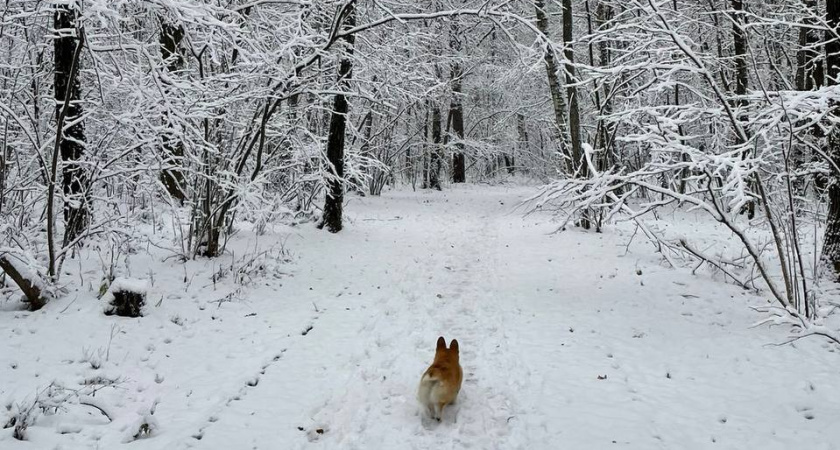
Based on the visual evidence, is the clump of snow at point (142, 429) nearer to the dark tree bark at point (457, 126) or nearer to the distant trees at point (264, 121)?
the distant trees at point (264, 121)

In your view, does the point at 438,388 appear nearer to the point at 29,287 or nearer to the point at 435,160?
the point at 29,287

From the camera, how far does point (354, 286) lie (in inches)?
309

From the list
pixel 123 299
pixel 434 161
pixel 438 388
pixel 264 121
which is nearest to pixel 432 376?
pixel 438 388

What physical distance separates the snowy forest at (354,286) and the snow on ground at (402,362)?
3 cm

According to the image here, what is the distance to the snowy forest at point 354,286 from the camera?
4.03m

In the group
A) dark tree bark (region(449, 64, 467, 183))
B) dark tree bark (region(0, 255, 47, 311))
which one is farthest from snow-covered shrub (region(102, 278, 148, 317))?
dark tree bark (region(449, 64, 467, 183))

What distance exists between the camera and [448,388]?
4012mm

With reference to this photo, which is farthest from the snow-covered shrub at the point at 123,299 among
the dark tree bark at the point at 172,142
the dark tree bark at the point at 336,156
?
the dark tree bark at the point at 336,156

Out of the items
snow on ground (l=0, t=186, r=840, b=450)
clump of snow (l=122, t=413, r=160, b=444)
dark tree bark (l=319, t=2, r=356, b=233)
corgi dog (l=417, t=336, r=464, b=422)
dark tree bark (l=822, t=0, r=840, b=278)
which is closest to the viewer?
clump of snow (l=122, t=413, r=160, b=444)

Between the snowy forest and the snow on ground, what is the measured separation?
30mm

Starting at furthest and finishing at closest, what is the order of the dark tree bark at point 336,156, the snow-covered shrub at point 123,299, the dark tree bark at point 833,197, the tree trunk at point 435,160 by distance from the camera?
the tree trunk at point 435,160 < the dark tree bark at point 336,156 < the dark tree bark at point 833,197 < the snow-covered shrub at point 123,299

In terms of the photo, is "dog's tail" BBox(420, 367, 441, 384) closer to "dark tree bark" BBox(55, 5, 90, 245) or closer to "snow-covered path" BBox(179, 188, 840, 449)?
"snow-covered path" BBox(179, 188, 840, 449)

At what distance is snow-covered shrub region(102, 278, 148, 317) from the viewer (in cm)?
543

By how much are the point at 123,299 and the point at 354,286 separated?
3.29 metres
